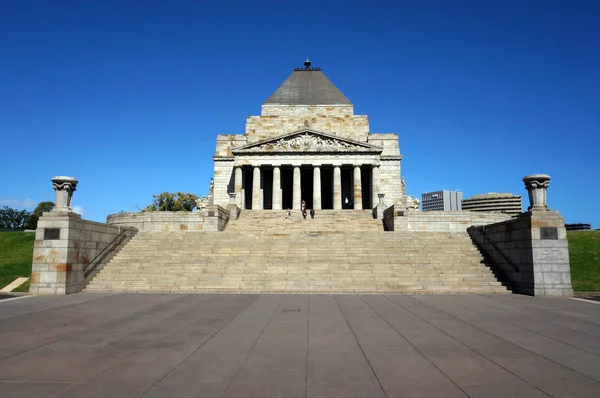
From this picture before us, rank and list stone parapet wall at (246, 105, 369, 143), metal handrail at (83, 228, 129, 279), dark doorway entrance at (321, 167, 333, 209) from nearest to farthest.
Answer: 1. metal handrail at (83, 228, 129, 279)
2. stone parapet wall at (246, 105, 369, 143)
3. dark doorway entrance at (321, 167, 333, 209)

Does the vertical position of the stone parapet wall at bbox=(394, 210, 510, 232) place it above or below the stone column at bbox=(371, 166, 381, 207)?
below

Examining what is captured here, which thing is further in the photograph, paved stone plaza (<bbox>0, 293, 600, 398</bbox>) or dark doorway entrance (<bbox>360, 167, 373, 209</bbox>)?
dark doorway entrance (<bbox>360, 167, 373, 209</bbox>)

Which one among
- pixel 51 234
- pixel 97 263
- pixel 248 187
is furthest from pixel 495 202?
pixel 51 234

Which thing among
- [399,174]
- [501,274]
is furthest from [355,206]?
[501,274]

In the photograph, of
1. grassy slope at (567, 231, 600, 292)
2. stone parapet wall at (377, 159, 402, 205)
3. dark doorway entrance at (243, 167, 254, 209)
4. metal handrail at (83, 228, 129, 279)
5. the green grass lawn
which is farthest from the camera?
dark doorway entrance at (243, 167, 254, 209)

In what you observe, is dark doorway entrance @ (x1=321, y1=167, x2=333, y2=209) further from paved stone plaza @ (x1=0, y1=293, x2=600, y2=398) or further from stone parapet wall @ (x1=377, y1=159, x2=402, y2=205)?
paved stone plaza @ (x1=0, y1=293, x2=600, y2=398)

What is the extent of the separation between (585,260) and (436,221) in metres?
9.59

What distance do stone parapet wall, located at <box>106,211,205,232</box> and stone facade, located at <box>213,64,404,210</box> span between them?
14.3 meters

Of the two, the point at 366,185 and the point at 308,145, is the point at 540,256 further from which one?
the point at 366,185

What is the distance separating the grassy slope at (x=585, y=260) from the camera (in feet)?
62.5

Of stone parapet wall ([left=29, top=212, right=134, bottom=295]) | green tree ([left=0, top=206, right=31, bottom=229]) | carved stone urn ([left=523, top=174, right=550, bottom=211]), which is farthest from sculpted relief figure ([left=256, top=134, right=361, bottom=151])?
green tree ([left=0, top=206, right=31, bottom=229])

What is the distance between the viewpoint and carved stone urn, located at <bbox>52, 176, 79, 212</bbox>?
51.4 ft

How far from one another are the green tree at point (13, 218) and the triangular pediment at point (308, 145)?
276ft

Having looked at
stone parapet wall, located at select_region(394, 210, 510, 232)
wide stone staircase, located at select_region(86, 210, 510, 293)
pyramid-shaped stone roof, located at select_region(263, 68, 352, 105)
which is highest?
pyramid-shaped stone roof, located at select_region(263, 68, 352, 105)
